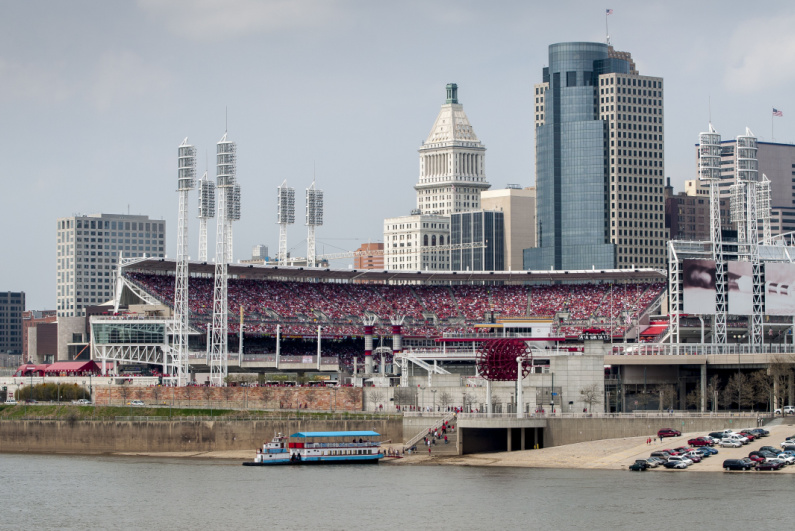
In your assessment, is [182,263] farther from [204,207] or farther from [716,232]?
[716,232]

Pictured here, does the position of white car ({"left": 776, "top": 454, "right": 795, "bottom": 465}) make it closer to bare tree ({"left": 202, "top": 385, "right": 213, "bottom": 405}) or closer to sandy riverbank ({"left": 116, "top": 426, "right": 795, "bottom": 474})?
sandy riverbank ({"left": 116, "top": 426, "right": 795, "bottom": 474})

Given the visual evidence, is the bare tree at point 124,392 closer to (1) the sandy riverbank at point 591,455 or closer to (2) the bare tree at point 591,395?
(1) the sandy riverbank at point 591,455

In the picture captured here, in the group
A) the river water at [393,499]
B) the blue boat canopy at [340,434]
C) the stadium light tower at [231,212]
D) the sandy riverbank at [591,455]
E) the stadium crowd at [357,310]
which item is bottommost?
the river water at [393,499]

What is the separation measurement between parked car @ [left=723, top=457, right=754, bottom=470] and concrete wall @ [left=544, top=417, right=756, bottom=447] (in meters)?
15.6

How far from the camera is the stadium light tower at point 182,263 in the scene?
160 metres

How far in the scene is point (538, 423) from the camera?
12519 cm

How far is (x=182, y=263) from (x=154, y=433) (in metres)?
27.5

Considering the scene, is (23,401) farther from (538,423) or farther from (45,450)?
(538,423)

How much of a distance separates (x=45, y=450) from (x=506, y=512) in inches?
2681

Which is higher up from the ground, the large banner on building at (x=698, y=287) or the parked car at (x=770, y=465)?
the large banner on building at (x=698, y=287)

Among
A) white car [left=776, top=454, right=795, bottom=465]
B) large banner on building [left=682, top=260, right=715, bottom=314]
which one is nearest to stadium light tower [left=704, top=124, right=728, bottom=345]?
large banner on building [left=682, top=260, right=715, bottom=314]

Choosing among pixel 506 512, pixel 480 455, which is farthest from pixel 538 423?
pixel 506 512

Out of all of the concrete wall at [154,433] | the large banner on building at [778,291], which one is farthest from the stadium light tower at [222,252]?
the large banner on building at [778,291]

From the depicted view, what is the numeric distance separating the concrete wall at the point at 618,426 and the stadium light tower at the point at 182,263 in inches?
2014
